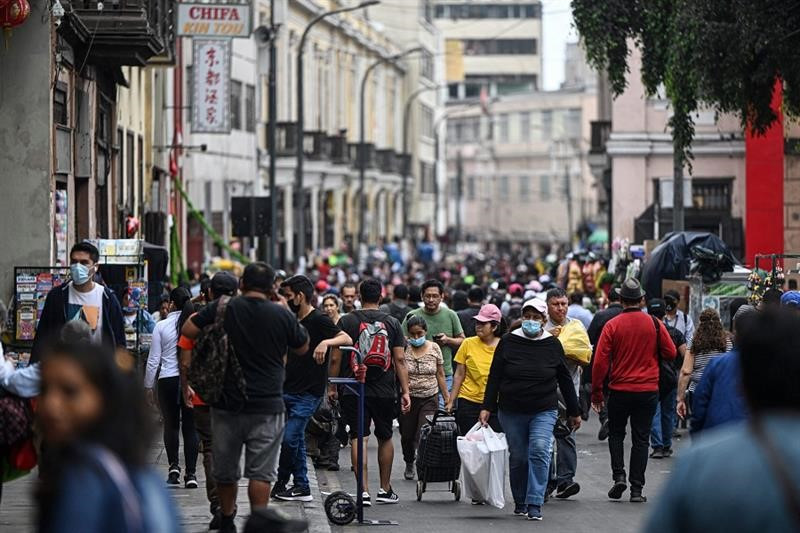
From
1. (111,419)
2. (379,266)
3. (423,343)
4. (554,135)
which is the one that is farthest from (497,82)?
(111,419)

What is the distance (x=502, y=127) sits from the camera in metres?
107

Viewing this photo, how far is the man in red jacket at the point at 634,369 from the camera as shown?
1376 centimetres

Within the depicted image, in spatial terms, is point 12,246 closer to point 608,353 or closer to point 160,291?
point 160,291

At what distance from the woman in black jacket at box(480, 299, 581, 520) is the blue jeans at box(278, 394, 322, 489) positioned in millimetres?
1309

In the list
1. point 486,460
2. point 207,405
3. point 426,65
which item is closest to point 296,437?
point 486,460

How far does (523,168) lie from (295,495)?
307 ft

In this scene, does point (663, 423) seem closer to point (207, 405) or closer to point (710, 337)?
point (710, 337)

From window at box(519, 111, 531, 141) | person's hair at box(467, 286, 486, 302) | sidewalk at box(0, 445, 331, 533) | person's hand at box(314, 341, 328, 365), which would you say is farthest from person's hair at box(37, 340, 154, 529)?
window at box(519, 111, 531, 141)

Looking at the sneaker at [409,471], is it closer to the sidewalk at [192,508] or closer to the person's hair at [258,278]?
the sidewalk at [192,508]

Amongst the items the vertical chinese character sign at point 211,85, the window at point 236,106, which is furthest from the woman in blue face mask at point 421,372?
the window at point 236,106

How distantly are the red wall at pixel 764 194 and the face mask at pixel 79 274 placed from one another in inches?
954

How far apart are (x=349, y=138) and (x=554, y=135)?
127 feet

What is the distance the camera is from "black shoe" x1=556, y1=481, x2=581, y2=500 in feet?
46.6

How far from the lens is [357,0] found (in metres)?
70.0
